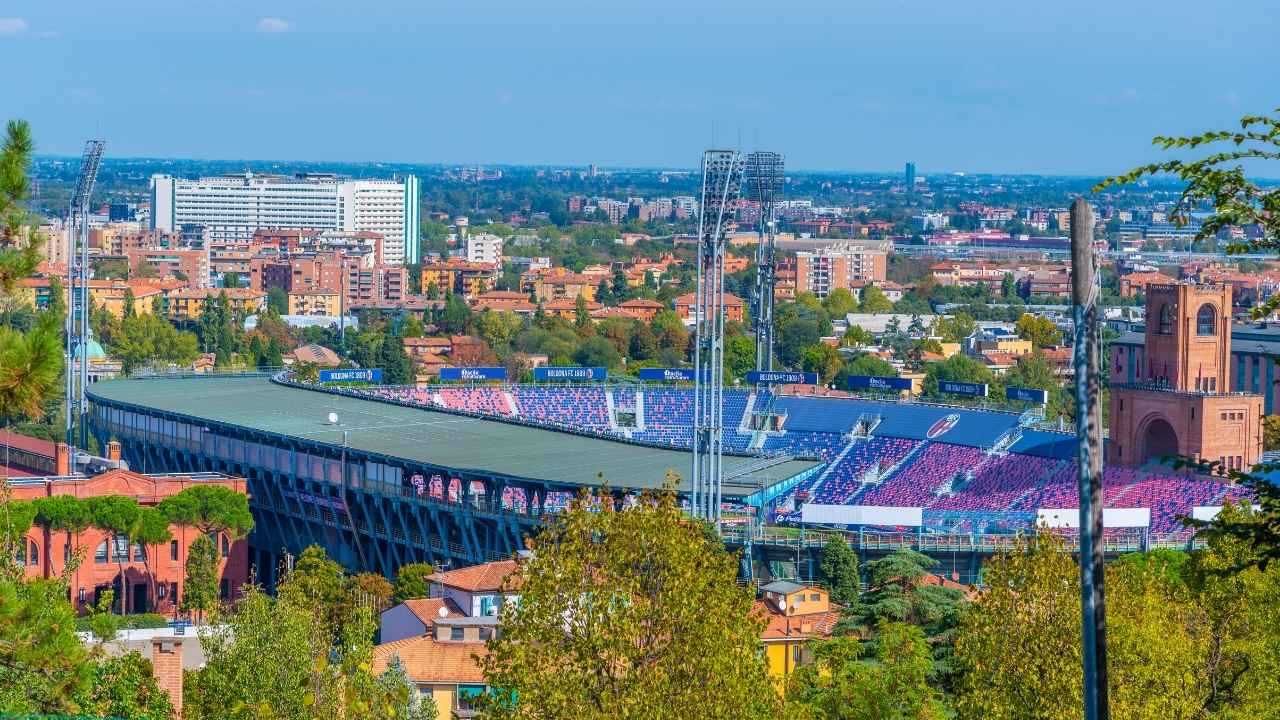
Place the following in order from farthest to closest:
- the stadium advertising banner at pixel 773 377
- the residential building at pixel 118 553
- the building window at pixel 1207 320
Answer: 1. the stadium advertising banner at pixel 773 377
2. the building window at pixel 1207 320
3. the residential building at pixel 118 553

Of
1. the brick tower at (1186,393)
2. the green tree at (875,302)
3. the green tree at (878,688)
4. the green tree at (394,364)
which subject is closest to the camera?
the green tree at (878,688)

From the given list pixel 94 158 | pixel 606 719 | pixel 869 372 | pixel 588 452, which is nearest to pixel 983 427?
pixel 588 452

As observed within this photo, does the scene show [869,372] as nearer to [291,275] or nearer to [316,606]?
[291,275]

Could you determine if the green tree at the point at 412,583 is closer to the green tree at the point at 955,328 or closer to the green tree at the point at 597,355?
the green tree at the point at 597,355

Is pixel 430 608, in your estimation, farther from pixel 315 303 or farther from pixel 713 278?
pixel 315 303

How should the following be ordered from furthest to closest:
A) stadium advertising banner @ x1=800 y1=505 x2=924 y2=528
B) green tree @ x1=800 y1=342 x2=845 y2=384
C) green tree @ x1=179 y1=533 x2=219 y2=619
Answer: green tree @ x1=800 y1=342 x2=845 y2=384 < stadium advertising banner @ x1=800 y1=505 x2=924 y2=528 < green tree @ x1=179 y1=533 x2=219 y2=619

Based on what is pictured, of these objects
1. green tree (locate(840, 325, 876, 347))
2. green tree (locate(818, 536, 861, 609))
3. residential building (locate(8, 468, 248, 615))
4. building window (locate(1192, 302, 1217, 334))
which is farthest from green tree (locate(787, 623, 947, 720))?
green tree (locate(840, 325, 876, 347))

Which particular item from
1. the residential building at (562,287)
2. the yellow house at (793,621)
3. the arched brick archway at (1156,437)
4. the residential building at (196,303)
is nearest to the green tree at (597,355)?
the residential building at (196,303)

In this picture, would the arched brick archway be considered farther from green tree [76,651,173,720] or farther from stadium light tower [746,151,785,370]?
green tree [76,651,173,720]

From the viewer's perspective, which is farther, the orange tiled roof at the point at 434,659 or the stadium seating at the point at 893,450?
the stadium seating at the point at 893,450
